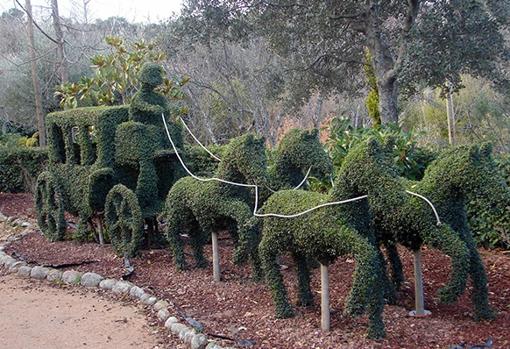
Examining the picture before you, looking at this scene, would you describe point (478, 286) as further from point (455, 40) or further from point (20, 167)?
point (20, 167)

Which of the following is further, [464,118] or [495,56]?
[464,118]

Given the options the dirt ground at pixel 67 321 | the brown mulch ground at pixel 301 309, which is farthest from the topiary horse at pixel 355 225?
the dirt ground at pixel 67 321

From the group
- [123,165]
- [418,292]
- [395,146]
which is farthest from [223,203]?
[395,146]

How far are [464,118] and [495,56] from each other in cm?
907

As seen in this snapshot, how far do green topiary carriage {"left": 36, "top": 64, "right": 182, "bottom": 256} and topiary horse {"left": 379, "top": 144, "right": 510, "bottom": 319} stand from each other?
370 centimetres

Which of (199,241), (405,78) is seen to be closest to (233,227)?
(199,241)

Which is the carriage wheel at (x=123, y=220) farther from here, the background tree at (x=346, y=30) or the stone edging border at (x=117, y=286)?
the background tree at (x=346, y=30)

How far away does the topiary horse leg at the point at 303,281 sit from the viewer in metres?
4.83

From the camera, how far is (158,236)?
Answer: 25.5 feet

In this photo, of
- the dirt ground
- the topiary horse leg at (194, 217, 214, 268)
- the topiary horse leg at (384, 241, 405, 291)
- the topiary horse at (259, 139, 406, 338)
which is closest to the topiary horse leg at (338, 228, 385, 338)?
the topiary horse at (259, 139, 406, 338)

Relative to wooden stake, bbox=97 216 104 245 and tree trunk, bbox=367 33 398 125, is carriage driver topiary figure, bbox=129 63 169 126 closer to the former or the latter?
wooden stake, bbox=97 216 104 245

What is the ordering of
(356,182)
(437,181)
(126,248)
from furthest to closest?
(126,248) → (437,181) → (356,182)

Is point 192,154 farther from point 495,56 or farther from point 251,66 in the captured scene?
point 251,66

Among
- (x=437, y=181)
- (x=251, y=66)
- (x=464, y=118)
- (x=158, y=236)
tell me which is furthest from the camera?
(x=464, y=118)
